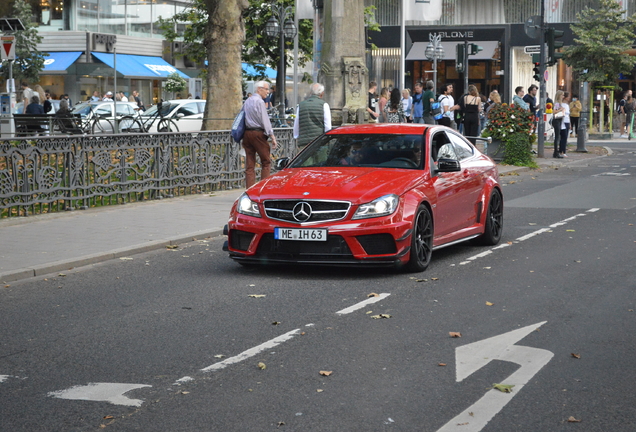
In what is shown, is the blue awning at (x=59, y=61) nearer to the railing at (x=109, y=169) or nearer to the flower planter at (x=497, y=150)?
the flower planter at (x=497, y=150)

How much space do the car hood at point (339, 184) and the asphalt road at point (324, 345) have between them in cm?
81

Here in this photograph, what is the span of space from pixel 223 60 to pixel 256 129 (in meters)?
8.04

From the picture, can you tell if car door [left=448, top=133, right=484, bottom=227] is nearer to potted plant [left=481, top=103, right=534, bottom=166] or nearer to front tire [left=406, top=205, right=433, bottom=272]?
front tire [left=406, top=205, right=433, bottom=272]

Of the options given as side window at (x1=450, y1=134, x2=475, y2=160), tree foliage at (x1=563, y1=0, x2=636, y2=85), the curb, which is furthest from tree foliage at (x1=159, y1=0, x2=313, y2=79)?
side window at (x1=450, y1=134, x2=475, y2=160)

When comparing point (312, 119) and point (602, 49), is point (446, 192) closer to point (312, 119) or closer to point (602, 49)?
point (312, 119)

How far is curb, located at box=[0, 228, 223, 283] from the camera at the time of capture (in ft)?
31.9

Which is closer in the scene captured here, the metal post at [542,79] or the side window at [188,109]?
the metal post at [542,79]

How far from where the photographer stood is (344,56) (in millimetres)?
23000

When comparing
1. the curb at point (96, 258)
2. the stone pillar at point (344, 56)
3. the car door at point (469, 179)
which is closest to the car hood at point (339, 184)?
the car door at point (469, 179)

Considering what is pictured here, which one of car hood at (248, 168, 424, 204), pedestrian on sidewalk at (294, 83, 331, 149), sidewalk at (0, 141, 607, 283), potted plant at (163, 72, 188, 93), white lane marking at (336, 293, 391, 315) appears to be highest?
potted plant at (163, 72, 188, 93)

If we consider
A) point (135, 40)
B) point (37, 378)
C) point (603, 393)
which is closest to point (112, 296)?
point (37, 378)

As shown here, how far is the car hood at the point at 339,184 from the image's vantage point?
929 centimetres

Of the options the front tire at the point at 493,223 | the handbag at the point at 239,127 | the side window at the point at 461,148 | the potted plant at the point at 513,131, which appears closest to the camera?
the side window at the point at 461,148

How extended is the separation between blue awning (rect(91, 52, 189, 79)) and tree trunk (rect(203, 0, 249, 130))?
94.0ft
